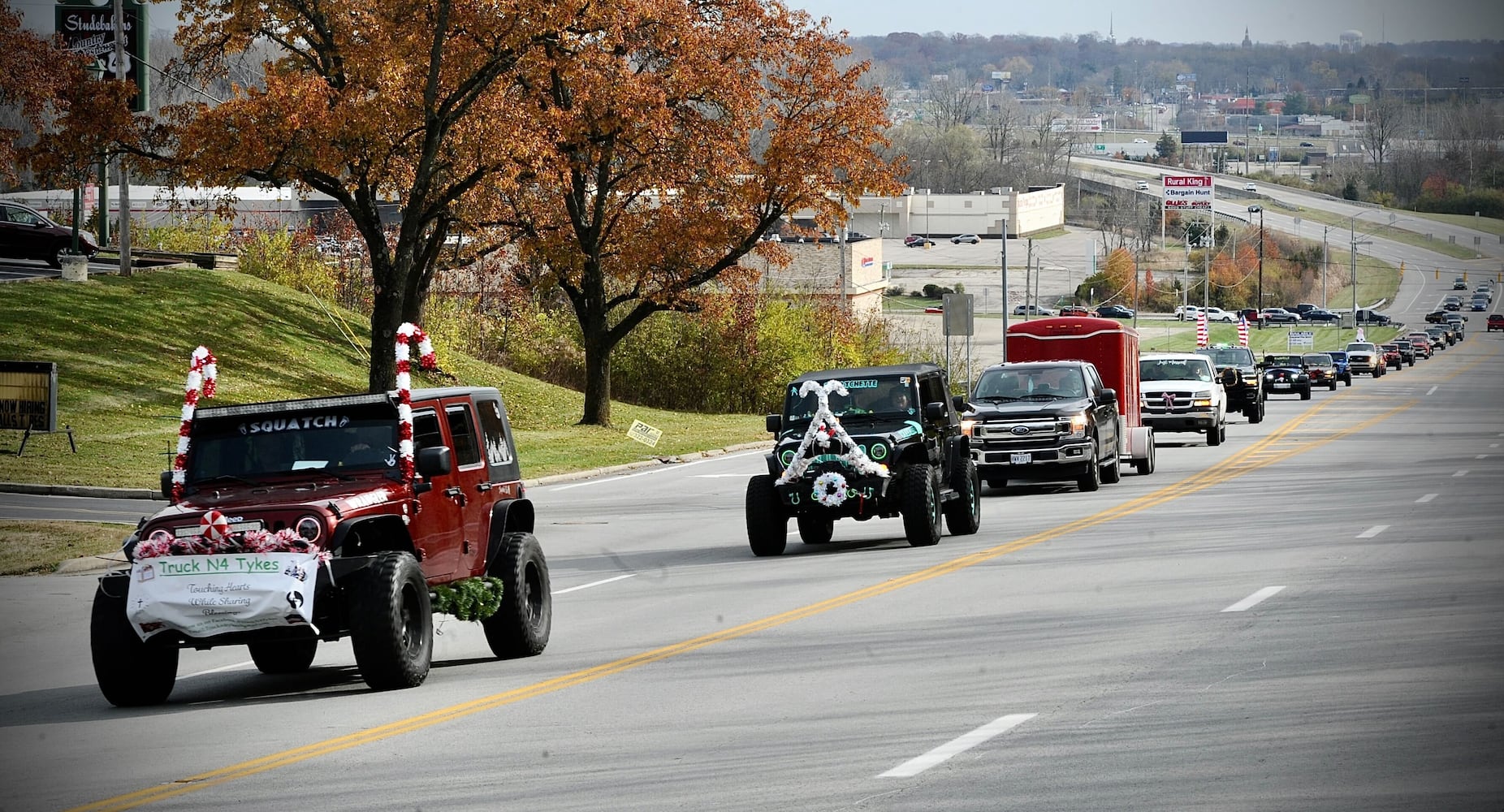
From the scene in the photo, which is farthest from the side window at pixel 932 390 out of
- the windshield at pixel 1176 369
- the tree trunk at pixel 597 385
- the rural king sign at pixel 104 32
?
the rural king sign at pixel 104 32

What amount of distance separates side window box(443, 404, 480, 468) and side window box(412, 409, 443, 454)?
0.66ft

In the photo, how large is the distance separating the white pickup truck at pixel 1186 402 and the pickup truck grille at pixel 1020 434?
40.0 feet

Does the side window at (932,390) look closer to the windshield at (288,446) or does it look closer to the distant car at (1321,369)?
the windshield at (288,446)

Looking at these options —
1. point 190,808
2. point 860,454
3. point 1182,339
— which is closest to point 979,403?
point 860,454

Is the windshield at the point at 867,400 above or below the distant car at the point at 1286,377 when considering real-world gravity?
above

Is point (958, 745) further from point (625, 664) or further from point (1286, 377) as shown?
point (1286, 377)

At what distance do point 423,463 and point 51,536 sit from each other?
1146 centimetres

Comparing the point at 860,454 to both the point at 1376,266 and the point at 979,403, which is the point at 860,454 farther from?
the point at 1376,266

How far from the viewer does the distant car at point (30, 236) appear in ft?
164

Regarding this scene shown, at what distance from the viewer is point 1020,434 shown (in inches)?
1125

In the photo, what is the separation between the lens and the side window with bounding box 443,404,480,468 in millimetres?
13711

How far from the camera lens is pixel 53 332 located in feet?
134

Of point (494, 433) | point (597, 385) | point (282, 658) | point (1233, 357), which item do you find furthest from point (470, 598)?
point (1233, 357)

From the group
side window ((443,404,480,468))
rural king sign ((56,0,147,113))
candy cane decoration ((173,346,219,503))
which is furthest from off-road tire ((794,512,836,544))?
rural king sign ((56,0,147,113))
